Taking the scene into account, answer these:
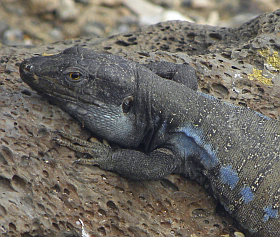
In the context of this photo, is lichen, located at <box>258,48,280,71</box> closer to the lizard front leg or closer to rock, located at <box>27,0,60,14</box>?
the lizard front leg

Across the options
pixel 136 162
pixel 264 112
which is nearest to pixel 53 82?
pixel 136 162

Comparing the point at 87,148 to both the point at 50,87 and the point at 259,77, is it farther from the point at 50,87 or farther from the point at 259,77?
the point at 259,77

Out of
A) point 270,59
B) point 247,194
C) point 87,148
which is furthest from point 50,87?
point 270,59

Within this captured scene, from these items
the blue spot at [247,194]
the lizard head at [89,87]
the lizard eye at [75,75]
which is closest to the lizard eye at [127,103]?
the lizard head at [89,87]

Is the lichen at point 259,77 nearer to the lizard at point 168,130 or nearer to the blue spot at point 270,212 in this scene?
the lizard at point 168,130

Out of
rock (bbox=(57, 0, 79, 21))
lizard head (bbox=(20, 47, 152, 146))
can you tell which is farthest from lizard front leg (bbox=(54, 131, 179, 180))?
rock (bbox=(57, 0, 79, 21))

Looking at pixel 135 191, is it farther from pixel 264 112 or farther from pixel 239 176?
pixel 264 112
